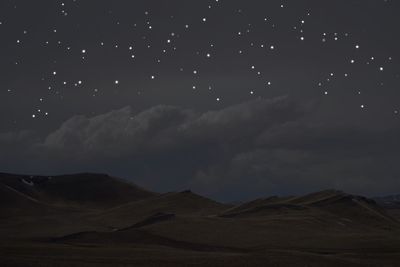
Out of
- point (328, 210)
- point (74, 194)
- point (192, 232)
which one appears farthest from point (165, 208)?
point (74, 194)

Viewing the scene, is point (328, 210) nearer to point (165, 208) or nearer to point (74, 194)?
point (165, 208)

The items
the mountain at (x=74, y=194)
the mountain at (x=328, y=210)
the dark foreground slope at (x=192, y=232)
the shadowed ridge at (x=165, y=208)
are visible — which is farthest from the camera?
the mountain at (x=74, y=194)

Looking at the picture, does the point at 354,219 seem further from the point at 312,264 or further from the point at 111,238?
the point at 312,264

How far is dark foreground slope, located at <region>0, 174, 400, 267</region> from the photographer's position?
50.4 m

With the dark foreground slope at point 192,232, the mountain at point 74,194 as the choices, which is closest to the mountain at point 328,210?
the dark foreground slope at point 192,232

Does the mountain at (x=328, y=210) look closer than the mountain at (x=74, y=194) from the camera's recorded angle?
Yes

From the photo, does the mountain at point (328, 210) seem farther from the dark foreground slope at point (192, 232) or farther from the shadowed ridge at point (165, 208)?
the shadowed ridge at point (165, 208)

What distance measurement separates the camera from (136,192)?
197m

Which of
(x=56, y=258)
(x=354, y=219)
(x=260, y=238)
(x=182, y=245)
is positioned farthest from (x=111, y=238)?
(x=354, y=219)

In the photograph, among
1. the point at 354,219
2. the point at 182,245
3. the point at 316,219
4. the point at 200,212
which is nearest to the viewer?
the point at 182,245

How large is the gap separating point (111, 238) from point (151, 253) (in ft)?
85.2

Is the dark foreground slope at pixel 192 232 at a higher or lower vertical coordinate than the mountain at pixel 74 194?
lower

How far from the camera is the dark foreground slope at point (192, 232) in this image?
5041 cm

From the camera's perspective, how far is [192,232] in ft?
294
